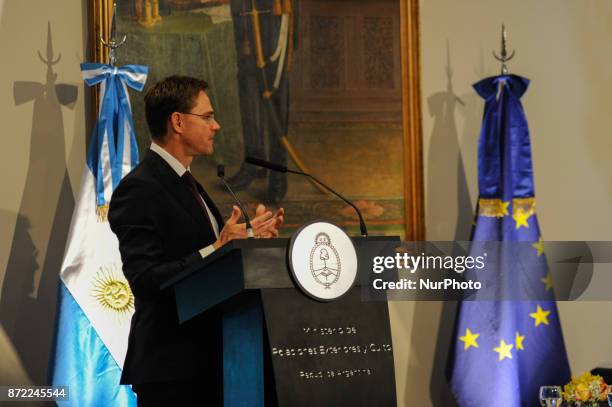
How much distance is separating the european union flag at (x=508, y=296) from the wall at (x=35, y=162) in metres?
2.50

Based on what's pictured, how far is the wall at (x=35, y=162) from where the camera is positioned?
16.7ft

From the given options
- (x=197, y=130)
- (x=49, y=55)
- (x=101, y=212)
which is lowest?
(x=101, y=212)

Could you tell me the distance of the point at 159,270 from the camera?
298cm

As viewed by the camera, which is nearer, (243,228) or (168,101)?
(243,228)

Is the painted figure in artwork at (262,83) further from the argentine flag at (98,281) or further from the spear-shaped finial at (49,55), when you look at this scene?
the spear-shaped finial at (49,55)

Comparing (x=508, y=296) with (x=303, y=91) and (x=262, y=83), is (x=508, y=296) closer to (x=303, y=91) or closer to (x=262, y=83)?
(x=303, y=91)

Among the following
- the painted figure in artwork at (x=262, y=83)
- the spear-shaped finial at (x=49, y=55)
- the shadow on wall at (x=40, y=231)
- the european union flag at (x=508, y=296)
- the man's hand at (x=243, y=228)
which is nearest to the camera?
the man's hand at (x=243, y=228)

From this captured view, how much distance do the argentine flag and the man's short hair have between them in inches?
59.7

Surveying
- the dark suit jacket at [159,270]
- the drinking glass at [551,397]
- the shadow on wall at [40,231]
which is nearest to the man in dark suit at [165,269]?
the dark suit jacket at [159,270]

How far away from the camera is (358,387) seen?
2.63 meters

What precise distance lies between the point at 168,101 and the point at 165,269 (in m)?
0.79

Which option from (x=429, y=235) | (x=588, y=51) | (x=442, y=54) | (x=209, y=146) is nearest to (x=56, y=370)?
(x=209, y=146)

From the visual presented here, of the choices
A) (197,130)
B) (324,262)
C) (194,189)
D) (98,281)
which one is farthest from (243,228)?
(98,281)

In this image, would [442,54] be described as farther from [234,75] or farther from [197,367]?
[197,367]
